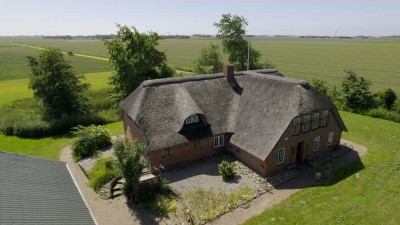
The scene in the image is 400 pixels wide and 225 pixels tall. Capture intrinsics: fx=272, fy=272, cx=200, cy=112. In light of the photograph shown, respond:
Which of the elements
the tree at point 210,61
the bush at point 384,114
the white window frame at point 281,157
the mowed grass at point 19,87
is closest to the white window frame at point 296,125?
the white window frame at point 281,157

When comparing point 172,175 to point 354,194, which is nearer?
point 354,194

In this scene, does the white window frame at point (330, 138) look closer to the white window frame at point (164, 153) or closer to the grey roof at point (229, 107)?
the grey roof at point (229, 107)

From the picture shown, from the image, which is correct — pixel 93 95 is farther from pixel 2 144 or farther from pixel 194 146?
pixel 194 146

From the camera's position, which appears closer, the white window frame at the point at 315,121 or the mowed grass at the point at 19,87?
the white window frame at the point at 315,121

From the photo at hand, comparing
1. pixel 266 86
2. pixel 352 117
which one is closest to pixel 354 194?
pixel 266 86

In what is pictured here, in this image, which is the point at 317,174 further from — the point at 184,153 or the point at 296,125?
the point at 184,153

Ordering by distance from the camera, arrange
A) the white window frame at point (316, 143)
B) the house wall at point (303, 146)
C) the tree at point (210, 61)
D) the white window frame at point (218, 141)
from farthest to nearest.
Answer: the tree at point (210, 61) → the white window frame at point (218, 141) → the white window frame at point (316, 143) → the house wall at point (303, 146)

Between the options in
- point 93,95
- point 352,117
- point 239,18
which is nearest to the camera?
point 352,117
